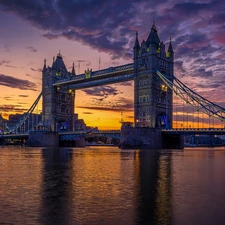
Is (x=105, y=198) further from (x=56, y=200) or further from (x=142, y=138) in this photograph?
(x=142, y=138)

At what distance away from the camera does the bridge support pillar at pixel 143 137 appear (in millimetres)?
70625

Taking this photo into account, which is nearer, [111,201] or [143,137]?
[111,201]

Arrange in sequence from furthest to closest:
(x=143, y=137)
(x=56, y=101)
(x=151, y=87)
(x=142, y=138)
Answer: (x=56, y=101), (x=151, y=87), (x=142, y=138), (x=143, y=137)

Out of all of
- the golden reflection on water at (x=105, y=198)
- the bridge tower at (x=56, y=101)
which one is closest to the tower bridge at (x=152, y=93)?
the bridge tower at (x=56, y=101)

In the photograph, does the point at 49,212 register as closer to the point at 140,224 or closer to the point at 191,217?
the point at 140,224

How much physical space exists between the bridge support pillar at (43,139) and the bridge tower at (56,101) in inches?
222

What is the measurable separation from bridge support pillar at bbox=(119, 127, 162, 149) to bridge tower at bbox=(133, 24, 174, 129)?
4.32 metres

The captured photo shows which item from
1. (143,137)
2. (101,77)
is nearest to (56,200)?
(143,137)

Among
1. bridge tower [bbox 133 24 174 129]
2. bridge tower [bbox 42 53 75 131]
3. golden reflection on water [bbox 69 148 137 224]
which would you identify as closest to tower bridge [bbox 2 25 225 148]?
bridge tower [bbox 133 24 174 129]

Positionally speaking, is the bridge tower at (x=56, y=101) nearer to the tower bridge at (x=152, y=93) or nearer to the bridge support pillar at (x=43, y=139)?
the bridge support pillar at (x=43, y=139)

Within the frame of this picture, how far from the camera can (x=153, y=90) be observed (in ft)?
251

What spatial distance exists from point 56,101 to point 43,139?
1400 cm

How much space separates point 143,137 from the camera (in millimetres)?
71312

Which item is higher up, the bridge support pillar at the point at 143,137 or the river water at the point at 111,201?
the bridge support pillar at the point at 143,137
